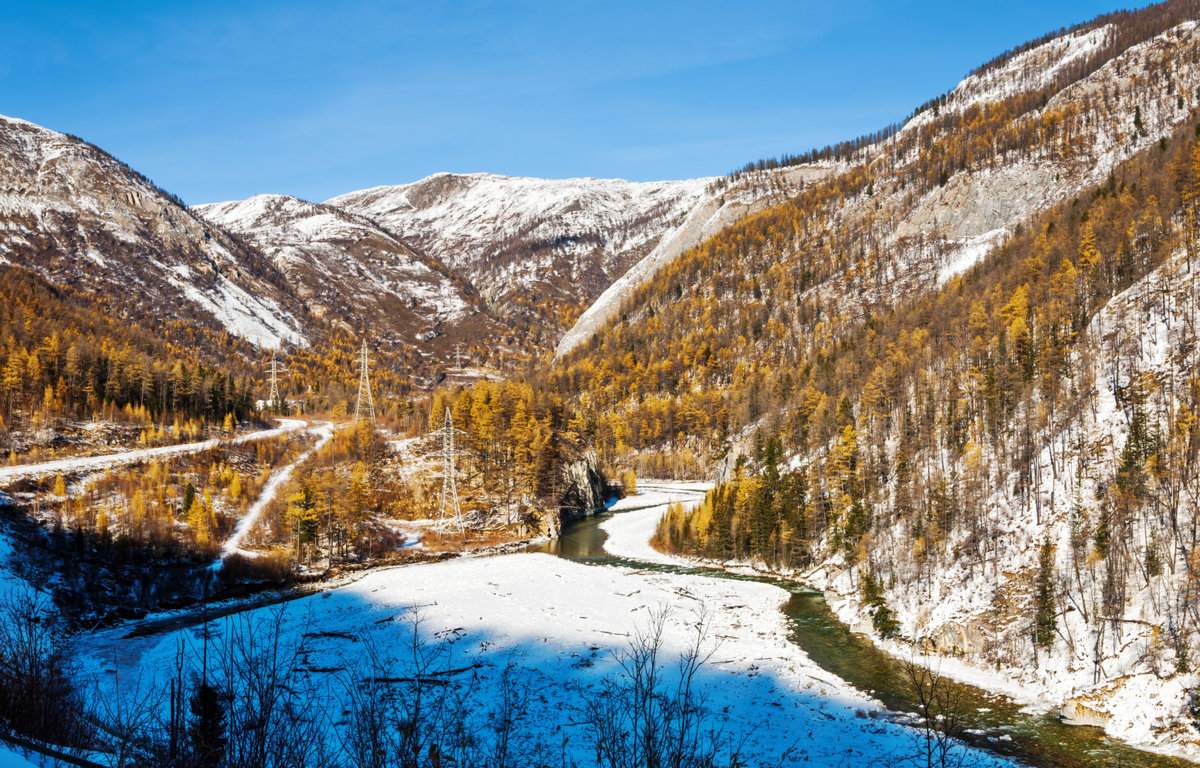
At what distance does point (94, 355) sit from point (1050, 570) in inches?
3273

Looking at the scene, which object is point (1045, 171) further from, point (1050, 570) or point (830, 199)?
point (1050, 570)

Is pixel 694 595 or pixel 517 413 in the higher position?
pixel 517 413

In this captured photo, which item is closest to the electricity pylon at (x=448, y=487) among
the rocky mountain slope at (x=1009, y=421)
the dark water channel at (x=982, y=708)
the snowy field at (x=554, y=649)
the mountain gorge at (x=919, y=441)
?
the mountain gorge at (x=919, y=441)

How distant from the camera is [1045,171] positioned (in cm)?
13712

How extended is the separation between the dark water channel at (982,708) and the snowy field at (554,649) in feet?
4.15

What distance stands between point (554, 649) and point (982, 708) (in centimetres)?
1792

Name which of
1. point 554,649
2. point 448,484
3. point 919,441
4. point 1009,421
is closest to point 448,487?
point 448,484

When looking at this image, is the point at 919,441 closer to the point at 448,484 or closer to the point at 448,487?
the point at 448,487

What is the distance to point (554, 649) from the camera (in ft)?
101

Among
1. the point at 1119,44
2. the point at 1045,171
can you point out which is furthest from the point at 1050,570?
the point at 1119,44

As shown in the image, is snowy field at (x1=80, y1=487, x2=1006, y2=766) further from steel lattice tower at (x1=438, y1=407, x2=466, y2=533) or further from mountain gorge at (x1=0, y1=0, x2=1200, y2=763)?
steel lattice tower at (x1=438, y1=407, x2=466, y2=533)

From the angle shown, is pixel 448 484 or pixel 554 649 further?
pixel 448 484

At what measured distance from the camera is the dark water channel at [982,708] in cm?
2094

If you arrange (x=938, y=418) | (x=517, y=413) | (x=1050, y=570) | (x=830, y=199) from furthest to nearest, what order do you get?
1. (x=830, y=199)
2. (x=517, y=413)
3. (x=938, y=418)
4. (x=1050, y=570)
